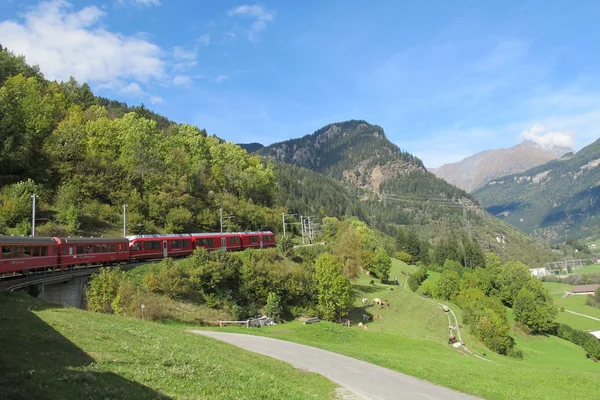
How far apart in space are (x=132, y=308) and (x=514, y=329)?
59.3m

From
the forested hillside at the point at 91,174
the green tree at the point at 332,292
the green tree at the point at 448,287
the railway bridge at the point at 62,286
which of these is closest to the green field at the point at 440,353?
the green tree at the point at 332,292

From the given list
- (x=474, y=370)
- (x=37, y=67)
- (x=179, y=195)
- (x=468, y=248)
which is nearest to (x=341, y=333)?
(x=474, y=370)

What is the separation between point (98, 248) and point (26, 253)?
8835 millimetres

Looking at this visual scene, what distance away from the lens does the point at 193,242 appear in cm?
5003

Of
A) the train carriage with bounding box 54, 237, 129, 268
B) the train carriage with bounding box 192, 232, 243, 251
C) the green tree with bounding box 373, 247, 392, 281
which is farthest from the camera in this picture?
the green tree with bounding box 373, 247, 392, 281

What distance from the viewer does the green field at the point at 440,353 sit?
2127 cm

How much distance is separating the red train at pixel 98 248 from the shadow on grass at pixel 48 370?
42.7 feet

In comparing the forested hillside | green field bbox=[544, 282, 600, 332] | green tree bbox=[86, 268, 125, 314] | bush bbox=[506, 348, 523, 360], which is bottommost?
green field bbox=[544, 282, 600, 332]

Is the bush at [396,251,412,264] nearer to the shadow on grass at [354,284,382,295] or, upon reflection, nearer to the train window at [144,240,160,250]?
the shadow on grass at [354,284,382,295]

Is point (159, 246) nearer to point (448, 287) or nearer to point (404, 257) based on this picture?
point (448, 287)

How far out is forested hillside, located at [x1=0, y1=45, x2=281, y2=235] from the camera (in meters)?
54.7

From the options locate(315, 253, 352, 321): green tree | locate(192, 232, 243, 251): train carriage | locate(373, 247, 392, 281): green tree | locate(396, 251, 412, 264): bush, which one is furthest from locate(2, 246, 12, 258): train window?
locate(396, 251, 412, 264): bush

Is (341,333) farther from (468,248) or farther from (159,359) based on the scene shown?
(468,248)

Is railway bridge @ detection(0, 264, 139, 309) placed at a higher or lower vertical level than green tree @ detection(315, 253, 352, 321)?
higher
